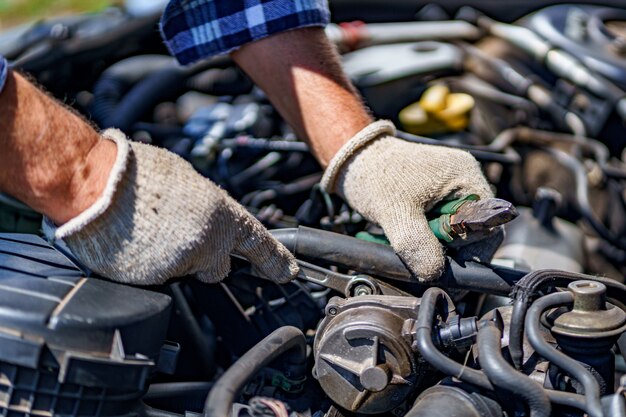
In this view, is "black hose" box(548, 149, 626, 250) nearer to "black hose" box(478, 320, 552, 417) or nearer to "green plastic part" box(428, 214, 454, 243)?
"green plastic part" box(428, 214, 454, 243)

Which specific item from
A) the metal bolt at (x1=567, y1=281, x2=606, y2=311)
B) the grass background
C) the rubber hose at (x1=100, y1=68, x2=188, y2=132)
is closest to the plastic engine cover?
the metal bolt at (x1=567, y1=281, x2=606, y2=311)

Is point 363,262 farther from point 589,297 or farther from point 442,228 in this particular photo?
point 589,297

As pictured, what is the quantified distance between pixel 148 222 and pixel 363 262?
32cm

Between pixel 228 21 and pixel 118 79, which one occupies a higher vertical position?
pixel 228 21

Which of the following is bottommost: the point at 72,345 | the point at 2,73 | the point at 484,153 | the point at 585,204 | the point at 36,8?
the point at 36,8

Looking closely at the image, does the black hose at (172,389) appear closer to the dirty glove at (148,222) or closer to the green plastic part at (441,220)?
the dirty glove at (148,222)

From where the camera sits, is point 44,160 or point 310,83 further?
point 310,83

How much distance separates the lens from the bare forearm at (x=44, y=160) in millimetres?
1068

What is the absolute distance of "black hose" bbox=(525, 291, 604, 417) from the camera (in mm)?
890

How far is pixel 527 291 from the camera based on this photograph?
3.37 feet

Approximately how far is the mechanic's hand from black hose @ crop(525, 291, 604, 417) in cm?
20

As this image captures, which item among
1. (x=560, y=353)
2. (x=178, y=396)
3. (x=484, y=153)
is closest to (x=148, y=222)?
(x=178, y=396)

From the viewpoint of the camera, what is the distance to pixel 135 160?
3.59 feet

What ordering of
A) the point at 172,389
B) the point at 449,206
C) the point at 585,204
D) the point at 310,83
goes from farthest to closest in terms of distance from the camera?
the point at 585,204 → the point at 310,83 → the point at 449,206 → the point at 172,389
